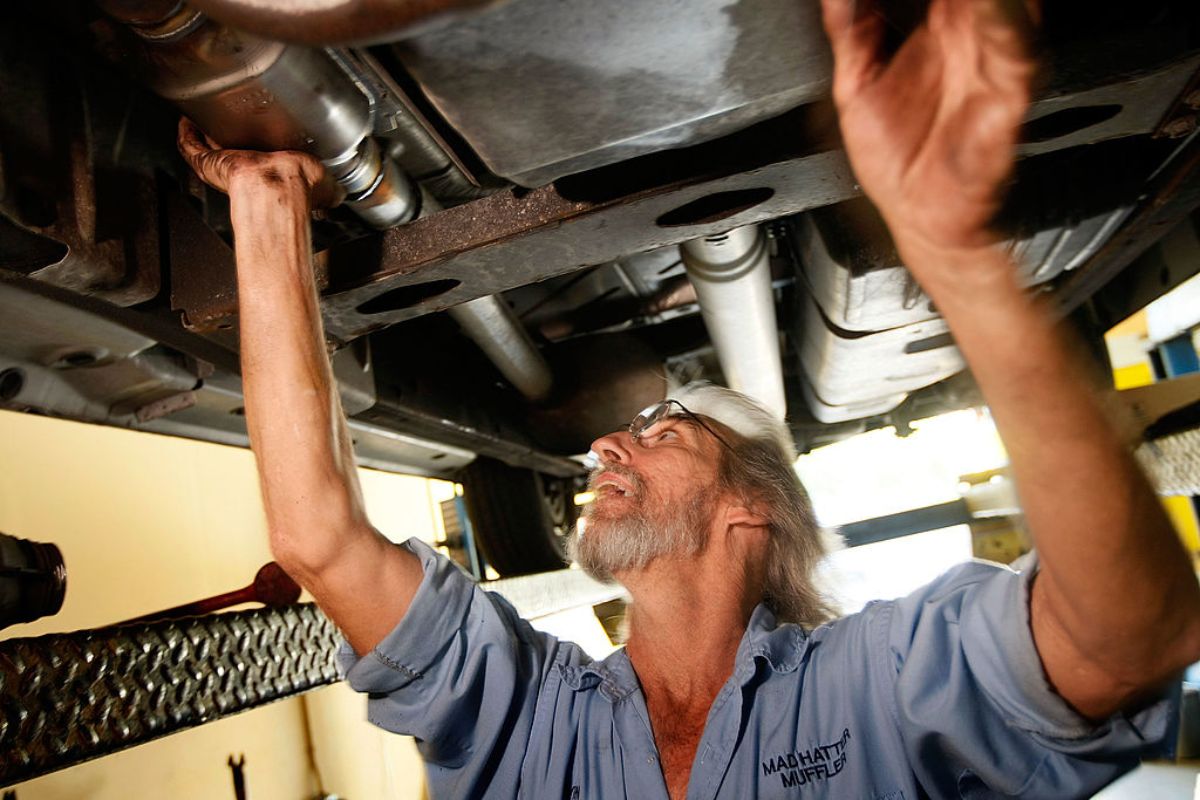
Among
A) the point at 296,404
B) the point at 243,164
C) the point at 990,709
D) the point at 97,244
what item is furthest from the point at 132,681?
the point at 990,709

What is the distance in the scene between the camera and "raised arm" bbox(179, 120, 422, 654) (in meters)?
0.83

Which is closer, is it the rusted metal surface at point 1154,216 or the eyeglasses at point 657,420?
the rusted metal surface at point 1154,216

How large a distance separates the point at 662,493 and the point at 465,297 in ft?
1.94

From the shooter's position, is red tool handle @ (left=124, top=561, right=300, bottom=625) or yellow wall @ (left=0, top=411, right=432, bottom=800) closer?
red tool handle @ (left=124, top=561, right=300, bottom=625)

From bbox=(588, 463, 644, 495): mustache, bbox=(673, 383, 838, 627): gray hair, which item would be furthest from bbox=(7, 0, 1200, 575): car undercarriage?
bbox=(588, 463, 644, 495): mustache

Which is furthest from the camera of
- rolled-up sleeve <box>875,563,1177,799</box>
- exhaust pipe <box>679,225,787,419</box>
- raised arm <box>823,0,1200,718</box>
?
exhaust pipe <box>679,225,787,419</box>

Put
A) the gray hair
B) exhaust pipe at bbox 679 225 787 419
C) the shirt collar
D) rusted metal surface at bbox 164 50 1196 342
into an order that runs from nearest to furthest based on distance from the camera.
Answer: rusted metal surface at bbox 164 50 1196 342 < the shirt collar < exhaust pipe at bbox 679 225 787 419 < the gray hair

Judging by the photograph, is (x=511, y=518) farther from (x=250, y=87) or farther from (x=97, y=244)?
(x=250, y=87)

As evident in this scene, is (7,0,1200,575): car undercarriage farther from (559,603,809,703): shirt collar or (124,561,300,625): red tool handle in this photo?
(559,603,809,703): shirt collar

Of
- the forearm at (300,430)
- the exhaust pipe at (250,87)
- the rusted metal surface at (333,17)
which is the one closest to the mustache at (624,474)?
the forearm at (300,430)

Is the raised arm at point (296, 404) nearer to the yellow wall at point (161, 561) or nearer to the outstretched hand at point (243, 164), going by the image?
the outstretched hand at point (243, 164)

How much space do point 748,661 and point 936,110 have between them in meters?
0.80

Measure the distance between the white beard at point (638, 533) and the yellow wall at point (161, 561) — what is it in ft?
6.74

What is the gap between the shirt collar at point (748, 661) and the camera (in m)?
1.06
